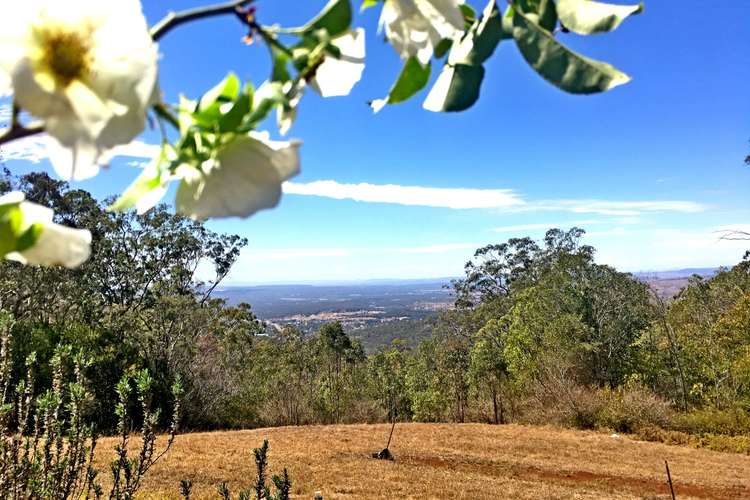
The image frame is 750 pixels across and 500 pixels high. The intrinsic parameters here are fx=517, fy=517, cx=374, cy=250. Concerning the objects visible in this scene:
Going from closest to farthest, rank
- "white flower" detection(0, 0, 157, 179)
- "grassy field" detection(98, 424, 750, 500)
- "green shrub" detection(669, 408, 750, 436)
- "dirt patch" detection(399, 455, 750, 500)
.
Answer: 1. "white flower" detection(0, 0, 157, 179)
2. "grassy field" detection(98, 424, 750, 500)
3. "dirt patch" detection(399, 455, 750, 500)
4. "green shrub" detection(669, 408, 750, 436)

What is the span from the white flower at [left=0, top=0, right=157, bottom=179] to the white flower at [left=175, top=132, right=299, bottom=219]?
25mm

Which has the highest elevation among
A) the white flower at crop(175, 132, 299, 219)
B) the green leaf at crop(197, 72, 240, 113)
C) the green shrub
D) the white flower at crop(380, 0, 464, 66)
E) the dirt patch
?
the white flower at crop(380, 0, 464, 66)

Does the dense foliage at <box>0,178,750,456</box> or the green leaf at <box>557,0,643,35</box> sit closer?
the green leaf at <box>557,0,643,35</box>

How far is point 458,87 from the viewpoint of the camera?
199 millimetres

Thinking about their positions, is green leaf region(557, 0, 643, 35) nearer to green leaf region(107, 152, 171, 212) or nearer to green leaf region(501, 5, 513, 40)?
green leaf region(501, 5, 513, 40)

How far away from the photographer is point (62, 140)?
12 centimetres

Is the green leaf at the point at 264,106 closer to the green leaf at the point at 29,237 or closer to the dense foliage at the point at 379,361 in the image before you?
the green leaf at the point at 29,237

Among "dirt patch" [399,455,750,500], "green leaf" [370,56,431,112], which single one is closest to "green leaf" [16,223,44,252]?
"green leaf" [370,56,431,112]

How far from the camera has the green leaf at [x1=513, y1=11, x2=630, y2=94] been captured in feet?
0.54

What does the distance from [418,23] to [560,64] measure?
0.16 ft

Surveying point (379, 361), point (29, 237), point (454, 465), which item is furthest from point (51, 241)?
point (379, 361)

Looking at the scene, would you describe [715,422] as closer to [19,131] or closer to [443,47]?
[443,47]

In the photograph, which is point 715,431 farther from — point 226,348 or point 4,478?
point 4,478

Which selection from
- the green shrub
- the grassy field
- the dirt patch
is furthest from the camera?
the green shrub
